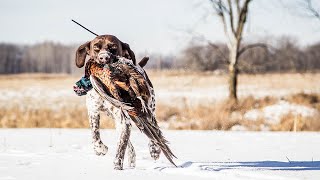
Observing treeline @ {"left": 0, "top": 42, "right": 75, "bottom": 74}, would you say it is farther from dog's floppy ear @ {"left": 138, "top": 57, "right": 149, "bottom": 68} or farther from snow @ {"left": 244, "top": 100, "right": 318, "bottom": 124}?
dog's floppy ear @ {"left": 138, "top": 57, "right": 149, "bottom": 68}

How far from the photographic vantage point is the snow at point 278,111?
45.1 ft

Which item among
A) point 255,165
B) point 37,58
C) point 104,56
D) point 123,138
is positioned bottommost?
point 255,165

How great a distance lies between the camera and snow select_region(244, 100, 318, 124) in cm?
1374

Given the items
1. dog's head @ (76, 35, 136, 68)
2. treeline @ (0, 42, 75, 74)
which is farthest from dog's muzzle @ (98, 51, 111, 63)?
treeline @ (0, 42, 75, 74)

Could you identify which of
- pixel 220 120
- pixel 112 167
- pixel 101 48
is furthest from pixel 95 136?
pixel 220 120

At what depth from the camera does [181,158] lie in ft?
18.9

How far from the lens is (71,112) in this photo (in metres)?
14.6

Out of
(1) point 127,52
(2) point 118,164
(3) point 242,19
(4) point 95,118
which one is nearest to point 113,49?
(1) point 127,52

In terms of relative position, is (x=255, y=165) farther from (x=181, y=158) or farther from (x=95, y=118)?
(x=95, y=118)

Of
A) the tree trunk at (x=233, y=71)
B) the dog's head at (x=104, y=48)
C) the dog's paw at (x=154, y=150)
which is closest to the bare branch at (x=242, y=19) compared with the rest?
the tree trunk at (x=233, y=71)

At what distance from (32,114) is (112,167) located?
948cm

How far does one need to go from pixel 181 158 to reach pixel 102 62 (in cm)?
202

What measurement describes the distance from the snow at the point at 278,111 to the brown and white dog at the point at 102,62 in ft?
29.2

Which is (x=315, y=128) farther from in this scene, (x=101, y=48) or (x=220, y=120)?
(x=101, y=48)
